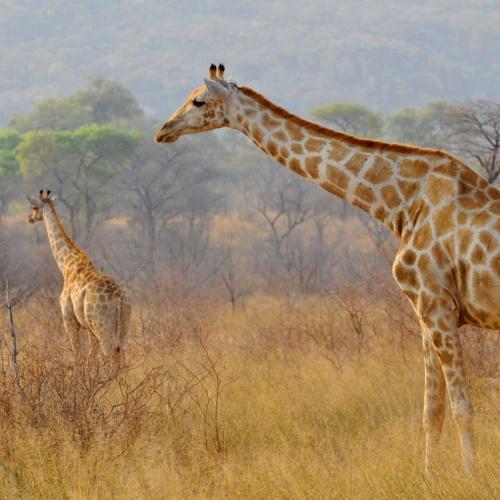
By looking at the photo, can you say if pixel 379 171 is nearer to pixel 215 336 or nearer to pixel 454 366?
pixel 454 366

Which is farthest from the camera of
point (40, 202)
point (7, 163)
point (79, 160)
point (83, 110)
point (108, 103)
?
point (108, 103)

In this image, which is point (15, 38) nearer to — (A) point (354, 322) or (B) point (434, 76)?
(B) point (434, 76)

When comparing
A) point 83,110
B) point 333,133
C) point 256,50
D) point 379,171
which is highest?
point 256,50

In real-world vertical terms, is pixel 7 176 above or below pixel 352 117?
below

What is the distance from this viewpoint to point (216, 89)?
549cm

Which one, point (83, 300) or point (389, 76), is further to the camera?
point (389, 76)

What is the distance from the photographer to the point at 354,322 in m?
9.48

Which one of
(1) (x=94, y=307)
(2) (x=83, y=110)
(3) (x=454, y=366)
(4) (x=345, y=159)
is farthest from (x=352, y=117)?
(3) (x=454, y=366)

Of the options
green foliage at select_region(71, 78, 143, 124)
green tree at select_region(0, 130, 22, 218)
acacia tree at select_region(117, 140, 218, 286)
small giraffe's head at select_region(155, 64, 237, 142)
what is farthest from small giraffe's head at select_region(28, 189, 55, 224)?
green foliage at select_region(71, 78, 143, 124)

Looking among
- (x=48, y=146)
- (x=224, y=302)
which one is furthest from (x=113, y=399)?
(x=48, y=146)

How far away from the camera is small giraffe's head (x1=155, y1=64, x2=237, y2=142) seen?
551 centimetres

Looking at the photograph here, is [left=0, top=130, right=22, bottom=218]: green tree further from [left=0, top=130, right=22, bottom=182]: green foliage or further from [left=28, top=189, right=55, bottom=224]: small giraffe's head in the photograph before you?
[left=28, top=189, right=55, bottom=224]: small giraffe's head

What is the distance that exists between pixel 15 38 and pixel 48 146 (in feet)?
338

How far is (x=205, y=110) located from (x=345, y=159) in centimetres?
86
